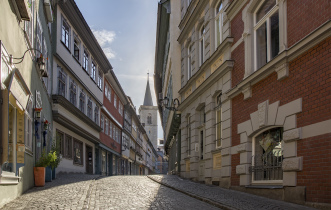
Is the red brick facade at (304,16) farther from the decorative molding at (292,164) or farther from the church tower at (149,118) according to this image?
the church tower at (149,118)

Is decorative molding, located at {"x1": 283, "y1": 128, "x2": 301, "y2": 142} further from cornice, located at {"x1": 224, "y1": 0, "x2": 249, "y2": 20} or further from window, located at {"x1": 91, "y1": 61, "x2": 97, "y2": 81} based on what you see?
window, located at {"x1": 91, "y1": 61, "x2": 97, "y2": 81}

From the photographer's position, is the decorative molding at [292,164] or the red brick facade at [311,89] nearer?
the red brick facade at [311,89]

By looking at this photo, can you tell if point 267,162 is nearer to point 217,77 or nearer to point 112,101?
point 217,77

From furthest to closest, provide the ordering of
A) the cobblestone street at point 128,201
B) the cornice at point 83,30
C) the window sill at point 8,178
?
1. the cornice at point 83,30
2. the cobblestone street at point 128,201
3. the window sill at point 8,178

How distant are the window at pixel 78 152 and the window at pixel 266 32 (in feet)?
52.0

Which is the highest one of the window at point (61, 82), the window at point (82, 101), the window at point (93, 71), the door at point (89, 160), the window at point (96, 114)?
the window at point (93, 71)

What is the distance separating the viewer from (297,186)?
912 cm

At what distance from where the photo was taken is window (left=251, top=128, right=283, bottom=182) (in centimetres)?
1045

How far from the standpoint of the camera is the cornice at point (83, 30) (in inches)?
883

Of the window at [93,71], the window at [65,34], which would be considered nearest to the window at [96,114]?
the window at [93,71]

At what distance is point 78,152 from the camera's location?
86.1 ft

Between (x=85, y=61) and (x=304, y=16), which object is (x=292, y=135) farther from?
(x=85, y=61)

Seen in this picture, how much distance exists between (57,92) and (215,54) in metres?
8.98

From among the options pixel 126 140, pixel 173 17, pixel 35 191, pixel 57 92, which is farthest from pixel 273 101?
pixel 126 140
